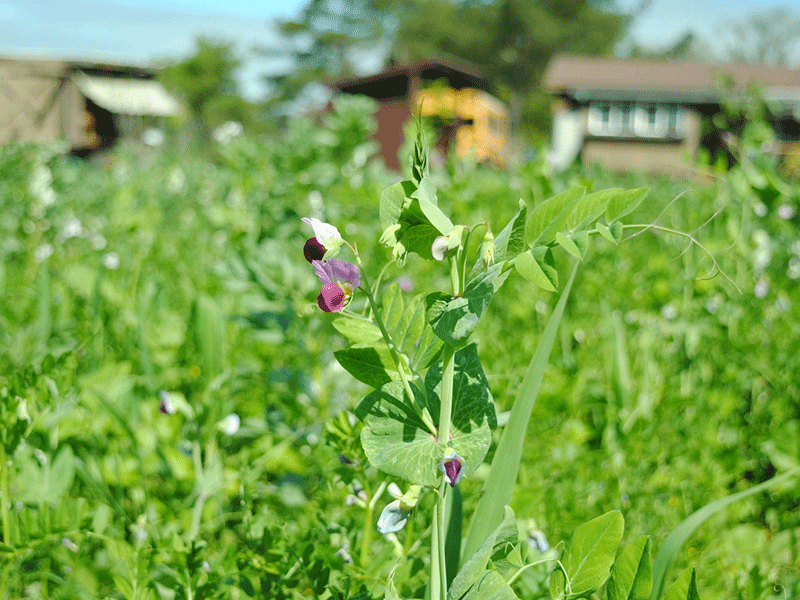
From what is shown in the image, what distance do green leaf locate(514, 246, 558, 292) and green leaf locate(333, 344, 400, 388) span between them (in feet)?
0.51

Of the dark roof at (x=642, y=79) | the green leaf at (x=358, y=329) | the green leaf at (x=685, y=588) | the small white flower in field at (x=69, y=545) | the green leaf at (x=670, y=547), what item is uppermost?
the green leaf at (x=358, y=329)

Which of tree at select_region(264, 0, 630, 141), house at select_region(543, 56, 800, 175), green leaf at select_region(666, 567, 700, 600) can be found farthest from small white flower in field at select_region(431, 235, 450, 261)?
tree at select_region(264, 0, 630, 141)

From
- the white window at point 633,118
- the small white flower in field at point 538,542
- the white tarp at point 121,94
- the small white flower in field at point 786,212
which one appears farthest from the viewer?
the white window at point 633,118

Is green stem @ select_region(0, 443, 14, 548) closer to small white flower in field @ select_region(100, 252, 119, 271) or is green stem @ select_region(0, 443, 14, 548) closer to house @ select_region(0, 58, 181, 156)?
small white flower in field @ select_region(100, 252, 119, 271)

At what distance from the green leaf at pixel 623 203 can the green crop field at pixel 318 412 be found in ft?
0.10

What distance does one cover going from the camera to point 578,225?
65 cm

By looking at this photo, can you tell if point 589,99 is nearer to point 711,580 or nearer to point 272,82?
point 711,580

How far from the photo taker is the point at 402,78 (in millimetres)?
29672

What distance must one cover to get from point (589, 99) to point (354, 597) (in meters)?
26.9

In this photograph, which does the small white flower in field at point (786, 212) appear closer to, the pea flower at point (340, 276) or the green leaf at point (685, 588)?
the green leaf at point (685, 588)

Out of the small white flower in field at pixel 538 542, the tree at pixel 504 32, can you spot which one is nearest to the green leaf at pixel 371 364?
the small white flower in field at pixel 538 542

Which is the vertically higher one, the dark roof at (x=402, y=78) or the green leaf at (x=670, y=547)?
the green leaf at (x=670, y=547)

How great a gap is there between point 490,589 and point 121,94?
56.3 feet

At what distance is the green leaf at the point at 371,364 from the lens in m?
0.69
